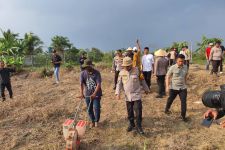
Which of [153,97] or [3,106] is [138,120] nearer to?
[153,97]

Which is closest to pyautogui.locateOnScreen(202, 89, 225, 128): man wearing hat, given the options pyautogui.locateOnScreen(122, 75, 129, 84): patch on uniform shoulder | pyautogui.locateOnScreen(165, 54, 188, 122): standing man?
pyautogui.locateOnScreen(122, 75, 129, 84): patch on uniform shoulder

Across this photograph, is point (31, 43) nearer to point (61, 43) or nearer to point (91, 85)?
point (61, 43)

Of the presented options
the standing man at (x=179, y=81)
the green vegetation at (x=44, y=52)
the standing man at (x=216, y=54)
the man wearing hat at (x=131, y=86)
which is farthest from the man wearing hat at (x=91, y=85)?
the green vegetation at (x=44, y=52)

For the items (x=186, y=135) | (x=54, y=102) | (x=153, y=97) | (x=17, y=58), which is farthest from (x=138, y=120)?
(x=17, y=58)

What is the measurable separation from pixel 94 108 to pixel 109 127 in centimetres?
70

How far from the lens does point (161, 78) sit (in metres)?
10.7

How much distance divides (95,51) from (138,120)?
27.3 m

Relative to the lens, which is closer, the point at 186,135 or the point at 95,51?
the point at 186,135

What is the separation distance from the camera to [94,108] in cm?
785

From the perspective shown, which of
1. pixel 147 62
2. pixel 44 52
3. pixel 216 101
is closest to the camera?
pixel 216 101

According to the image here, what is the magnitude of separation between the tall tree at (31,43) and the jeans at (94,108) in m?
25.8

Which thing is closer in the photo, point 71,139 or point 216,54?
point 71,139

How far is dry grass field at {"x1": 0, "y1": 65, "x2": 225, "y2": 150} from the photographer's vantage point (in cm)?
725

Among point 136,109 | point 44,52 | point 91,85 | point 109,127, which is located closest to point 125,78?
point 136,109
